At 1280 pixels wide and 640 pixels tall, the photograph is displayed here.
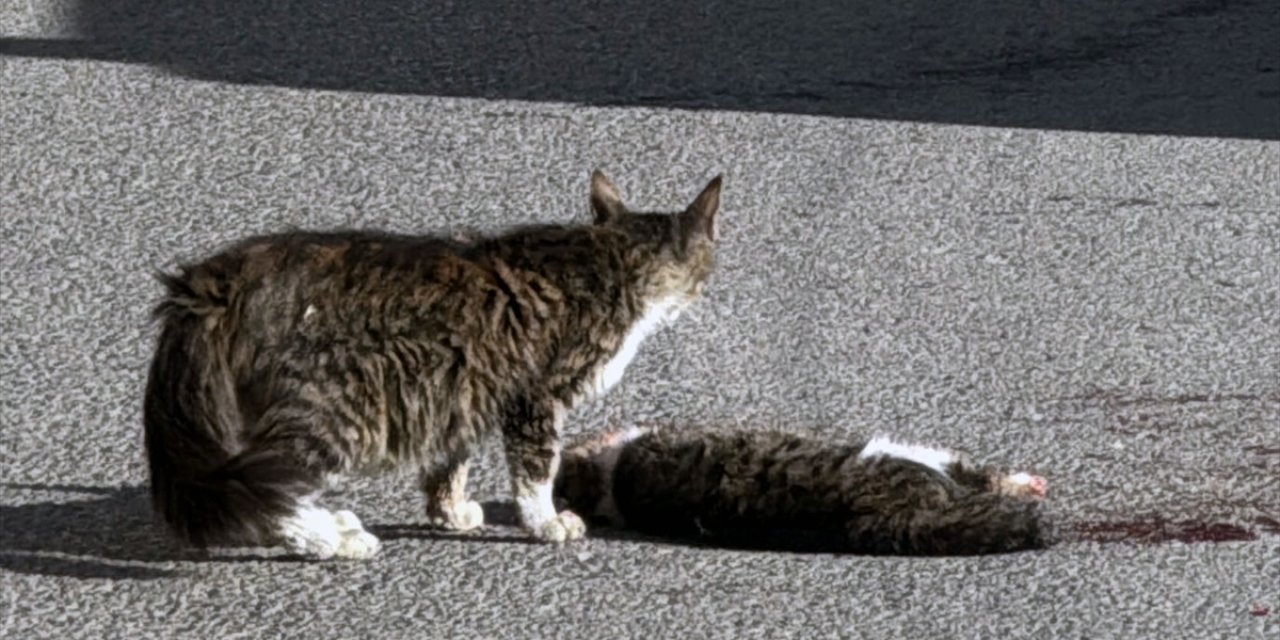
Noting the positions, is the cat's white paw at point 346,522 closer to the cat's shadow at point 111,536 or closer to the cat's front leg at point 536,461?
the cat's shadow at point 111,536

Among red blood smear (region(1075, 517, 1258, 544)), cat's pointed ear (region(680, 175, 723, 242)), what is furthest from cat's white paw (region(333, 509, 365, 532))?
red blood smear (region(1075, 517, 1258, 544))

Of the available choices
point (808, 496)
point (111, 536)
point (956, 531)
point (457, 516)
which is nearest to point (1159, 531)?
point (956, 531)

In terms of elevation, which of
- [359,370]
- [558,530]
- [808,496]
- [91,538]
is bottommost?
[91,538]

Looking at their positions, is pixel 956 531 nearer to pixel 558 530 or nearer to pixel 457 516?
pixel 558 530

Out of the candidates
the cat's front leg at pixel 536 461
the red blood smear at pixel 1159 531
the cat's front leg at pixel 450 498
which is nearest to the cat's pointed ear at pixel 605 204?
the cat's front leg at pixel 536 461

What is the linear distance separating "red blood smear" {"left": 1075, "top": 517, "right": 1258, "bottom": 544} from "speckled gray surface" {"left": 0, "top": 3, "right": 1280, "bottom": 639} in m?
0.03

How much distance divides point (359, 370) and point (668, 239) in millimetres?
958

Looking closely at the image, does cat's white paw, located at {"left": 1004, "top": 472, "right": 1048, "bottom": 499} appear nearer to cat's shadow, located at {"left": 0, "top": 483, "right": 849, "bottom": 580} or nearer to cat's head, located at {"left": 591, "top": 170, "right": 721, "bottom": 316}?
cat's shadow, located at {"left": 0, "top": 483, "right": 849, "bottom": 580}

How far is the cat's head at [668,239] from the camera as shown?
588 centimetres

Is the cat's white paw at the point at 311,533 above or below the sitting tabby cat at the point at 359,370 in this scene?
below

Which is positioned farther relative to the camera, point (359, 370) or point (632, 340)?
point (632, 340)

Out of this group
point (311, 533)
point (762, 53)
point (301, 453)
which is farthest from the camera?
point (762, 53)

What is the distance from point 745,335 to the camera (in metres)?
7.18

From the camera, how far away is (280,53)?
31.4ft
